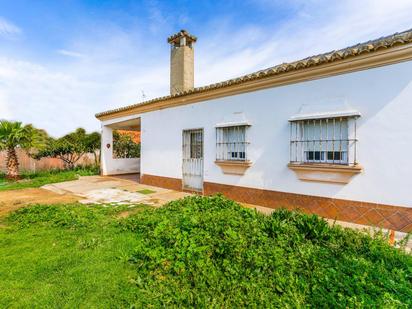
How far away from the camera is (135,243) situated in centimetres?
351

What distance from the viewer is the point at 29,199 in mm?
6855

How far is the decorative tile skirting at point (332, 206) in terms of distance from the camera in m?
4.10

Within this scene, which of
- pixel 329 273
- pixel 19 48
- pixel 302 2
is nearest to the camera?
pixel 329 273

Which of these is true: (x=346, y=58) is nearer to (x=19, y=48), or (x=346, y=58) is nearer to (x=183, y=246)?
(x=183, y=246)

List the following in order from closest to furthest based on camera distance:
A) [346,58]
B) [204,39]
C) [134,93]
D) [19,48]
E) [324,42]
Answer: [346,58] → [324,42] → [19,48] → [204,39] → [134,93]

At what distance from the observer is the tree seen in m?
12.7

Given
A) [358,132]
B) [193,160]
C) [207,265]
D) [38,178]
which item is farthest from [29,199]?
[358,132]

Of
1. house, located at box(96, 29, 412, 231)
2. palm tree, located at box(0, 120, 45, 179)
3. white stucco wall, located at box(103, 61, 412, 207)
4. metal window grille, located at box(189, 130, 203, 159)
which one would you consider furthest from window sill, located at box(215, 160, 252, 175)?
palm tree, located at box(0, 120, 45, 179)

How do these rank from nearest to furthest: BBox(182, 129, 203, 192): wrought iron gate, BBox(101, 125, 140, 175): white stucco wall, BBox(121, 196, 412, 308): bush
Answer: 1. BBox(121, 196, 412, 308): bush
2. BBox(182, 129, 203, 192): wrought iron gate
3. BBox(101, 125, 140, 175): white stucco wall

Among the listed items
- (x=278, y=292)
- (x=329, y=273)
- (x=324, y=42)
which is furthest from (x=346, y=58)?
(x=278, y=292)

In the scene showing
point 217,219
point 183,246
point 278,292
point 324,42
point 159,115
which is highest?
point 324,42

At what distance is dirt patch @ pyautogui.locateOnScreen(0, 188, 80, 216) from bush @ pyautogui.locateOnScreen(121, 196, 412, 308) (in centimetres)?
499

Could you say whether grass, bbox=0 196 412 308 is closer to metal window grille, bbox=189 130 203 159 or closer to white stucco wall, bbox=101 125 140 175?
metal window grille, bbox=189 130 203 159

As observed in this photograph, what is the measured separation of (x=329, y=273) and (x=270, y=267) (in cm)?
71
